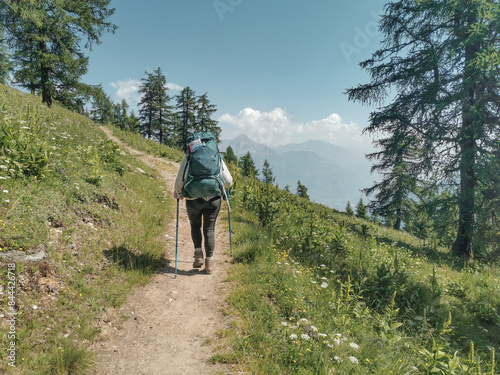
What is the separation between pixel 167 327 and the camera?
11.4 ft

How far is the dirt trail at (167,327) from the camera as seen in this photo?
2.78m

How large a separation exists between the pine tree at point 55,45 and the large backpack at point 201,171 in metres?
15.2

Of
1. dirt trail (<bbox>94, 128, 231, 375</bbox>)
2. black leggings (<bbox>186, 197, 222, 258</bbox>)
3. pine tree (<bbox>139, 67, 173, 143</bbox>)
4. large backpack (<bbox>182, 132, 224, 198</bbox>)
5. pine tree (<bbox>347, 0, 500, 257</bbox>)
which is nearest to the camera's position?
dirt trail (<bbox>94, 128, 231, 375</bbox>)

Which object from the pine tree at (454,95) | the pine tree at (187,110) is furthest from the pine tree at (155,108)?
the pine tree at (454,95)

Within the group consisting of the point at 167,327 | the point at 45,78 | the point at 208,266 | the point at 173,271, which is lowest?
the point at 167,327

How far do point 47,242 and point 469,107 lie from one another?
13.9 meters

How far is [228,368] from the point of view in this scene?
270 cm

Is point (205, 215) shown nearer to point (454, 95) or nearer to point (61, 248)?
point (61, 248)

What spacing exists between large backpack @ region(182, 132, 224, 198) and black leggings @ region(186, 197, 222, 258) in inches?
8.6

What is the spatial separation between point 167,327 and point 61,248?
2148 mm

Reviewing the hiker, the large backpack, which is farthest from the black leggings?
the large backpack

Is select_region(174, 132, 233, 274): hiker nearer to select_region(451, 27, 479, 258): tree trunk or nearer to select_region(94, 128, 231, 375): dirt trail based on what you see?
select_region(94, 128, 231, 375): dirt trail

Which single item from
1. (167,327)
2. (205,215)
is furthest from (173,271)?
(167,327)

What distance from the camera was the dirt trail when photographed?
2.78 m
